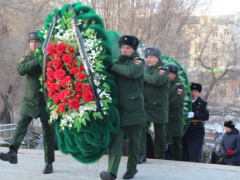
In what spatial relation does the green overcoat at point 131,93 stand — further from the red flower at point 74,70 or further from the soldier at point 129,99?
the red flower at point 74,70

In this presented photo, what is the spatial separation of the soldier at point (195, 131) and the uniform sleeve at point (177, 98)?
49 cm

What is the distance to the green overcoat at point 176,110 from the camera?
6.62 metres

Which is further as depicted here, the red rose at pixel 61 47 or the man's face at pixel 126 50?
the man's face at pixel 126 50

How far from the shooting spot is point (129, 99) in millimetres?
4395

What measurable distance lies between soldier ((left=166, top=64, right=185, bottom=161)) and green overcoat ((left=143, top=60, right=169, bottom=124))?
627 millimetres

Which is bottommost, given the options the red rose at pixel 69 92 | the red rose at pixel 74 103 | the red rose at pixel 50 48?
the red rose at pixel 74 103

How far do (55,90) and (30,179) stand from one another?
1.23 m

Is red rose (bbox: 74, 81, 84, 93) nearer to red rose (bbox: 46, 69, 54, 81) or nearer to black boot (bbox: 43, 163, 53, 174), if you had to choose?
red rose (bbox: 46, 69, 54, 81)

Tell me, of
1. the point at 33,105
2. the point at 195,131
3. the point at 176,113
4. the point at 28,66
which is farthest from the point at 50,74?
the point at 195,131

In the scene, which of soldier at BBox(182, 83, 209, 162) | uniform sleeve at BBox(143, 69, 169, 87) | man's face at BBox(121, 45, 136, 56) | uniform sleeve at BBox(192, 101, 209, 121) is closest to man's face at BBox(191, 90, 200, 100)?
soldier at BBox(182, 83, 209, 162)

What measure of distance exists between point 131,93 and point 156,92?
1643mm

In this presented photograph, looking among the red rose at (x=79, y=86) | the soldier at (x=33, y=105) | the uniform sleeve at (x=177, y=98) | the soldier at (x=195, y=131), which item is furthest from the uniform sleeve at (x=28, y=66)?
the soldier at (x=195, y=131)

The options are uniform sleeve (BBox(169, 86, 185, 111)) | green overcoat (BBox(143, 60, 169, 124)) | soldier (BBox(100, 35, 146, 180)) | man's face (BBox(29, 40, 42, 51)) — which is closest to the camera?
soldier (BBox(100, 35, 146, 180))

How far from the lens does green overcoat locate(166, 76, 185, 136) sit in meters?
6.62
